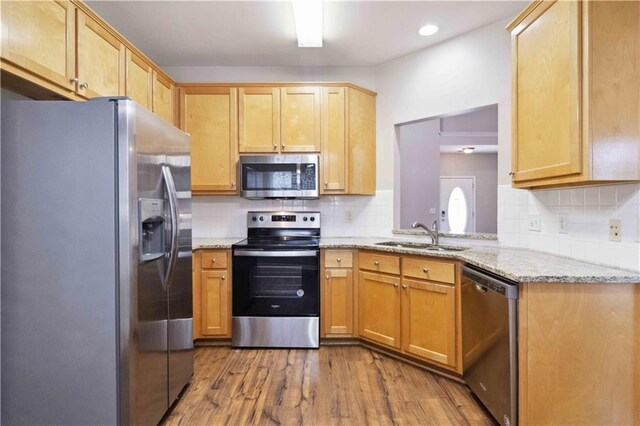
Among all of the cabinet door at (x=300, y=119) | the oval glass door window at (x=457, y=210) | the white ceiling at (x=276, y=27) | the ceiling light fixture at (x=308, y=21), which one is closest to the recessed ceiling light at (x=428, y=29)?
the white ceiling at (x=276, y=27)

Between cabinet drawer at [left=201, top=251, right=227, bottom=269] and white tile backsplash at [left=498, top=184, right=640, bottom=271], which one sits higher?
white tile backsplash at [left=498, top=184, right=640, bottom=271]

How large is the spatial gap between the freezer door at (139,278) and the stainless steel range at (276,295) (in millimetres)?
1031

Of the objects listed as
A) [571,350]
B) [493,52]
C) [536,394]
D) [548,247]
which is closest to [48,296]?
[536,394]

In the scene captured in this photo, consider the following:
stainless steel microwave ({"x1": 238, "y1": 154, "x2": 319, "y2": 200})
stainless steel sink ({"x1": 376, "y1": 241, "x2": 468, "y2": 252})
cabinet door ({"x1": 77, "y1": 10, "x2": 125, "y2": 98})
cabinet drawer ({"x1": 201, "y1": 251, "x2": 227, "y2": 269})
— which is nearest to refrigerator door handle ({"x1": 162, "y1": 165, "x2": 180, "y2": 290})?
cabinet door ({"x1": 77, "y1": 10, "x2": 125, "y2": 98})

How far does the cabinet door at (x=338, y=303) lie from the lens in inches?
111

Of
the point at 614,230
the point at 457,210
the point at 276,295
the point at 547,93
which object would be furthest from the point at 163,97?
the point at 457,210

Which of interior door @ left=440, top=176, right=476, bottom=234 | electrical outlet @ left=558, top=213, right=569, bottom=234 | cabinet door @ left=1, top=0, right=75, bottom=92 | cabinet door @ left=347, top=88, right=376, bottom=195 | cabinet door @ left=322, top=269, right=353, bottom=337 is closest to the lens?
cabinet door @ left=1, top=0, right=75, bottom=92

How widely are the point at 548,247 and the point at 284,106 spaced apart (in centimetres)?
242

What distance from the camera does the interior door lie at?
6.64m

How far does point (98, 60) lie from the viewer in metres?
2.00

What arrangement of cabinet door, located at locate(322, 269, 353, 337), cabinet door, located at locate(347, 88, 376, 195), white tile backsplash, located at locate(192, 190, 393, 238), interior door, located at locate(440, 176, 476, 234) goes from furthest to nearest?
interior door, located at locate(440, 176, 476, 234), white tile backsplash, located at locate(192, 190, 393, 238), cabinet door, located at locate(347, 88, 376, 195), cabinet door, located at locate(322, 269, 353, 337)

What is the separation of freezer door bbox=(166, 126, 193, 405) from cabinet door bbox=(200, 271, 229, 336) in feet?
1.99

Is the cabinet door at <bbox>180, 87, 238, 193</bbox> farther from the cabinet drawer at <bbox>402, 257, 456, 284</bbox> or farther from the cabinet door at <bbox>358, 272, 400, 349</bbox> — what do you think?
the cabinet drawer at <bbox>402, 257, 456, 284</bbox>

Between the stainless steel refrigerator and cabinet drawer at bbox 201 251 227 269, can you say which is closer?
the stainless steel refrigerator
